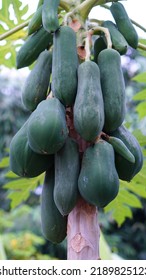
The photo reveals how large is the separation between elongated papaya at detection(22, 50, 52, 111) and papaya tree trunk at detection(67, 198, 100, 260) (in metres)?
0.34

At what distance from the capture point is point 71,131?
142 centimetres

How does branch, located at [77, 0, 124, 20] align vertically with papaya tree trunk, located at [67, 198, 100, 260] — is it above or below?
above

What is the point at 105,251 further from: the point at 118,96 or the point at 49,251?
the point at 49,251

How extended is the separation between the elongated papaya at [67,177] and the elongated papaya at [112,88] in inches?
5.0

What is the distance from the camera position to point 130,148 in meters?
1.43

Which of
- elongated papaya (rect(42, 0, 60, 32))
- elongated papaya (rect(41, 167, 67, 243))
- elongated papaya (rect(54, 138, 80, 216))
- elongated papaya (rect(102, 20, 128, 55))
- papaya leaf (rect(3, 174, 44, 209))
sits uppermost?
elongated papaya (rect(42, 0, 60, 32))

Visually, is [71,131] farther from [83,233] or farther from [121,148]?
[83,233]

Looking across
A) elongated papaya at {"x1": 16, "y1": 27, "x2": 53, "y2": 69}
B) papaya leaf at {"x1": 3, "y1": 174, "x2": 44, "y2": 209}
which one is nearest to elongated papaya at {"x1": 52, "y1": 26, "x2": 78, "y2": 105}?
elongated papaya at {"x1": 16, "y1": 27, "x2": 53, "y2": 69}

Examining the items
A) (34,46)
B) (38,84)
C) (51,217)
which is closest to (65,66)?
(38,84)

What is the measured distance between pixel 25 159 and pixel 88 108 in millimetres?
247

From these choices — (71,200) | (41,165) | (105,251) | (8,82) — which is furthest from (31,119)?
(8,82)

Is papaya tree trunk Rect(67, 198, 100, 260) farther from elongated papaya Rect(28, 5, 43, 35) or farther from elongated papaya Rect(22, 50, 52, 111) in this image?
elongated papaya Rect(28, 5, 43, 35)

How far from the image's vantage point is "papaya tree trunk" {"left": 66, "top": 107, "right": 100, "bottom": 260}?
4.28 ft
